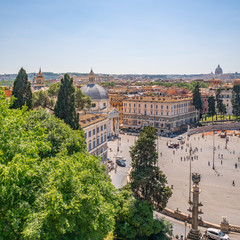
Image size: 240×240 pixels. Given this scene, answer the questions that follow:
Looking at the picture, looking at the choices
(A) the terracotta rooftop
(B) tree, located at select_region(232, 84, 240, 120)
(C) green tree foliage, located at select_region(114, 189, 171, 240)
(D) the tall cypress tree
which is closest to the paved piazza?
(A) the terracotta rooftop

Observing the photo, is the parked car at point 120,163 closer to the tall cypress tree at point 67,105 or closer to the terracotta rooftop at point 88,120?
the terracotta rooftop at point 88,120

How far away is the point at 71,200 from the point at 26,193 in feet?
6.66

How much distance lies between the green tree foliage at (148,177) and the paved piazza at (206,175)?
6105 mm

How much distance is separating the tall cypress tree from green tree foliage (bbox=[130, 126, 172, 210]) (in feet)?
23.1

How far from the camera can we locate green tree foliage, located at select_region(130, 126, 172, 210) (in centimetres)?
2247

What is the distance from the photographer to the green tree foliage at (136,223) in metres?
19.3

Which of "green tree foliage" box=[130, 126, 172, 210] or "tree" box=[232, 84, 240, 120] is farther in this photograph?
"tree" box=[232, 84, 240, 120]

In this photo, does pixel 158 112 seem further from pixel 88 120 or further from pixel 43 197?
pixel 43 197

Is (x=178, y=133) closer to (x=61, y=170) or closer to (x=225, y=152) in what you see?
(x=225, y=152)

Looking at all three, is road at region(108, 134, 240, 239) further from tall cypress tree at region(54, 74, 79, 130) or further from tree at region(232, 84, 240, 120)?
tree at region(232, 84, 240, 120)

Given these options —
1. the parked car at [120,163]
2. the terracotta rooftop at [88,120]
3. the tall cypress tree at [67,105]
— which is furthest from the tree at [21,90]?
the parked car at [120,163]

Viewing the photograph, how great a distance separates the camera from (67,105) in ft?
92.5

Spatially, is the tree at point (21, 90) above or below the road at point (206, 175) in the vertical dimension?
above

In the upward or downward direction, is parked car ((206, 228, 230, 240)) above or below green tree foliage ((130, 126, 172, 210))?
below
